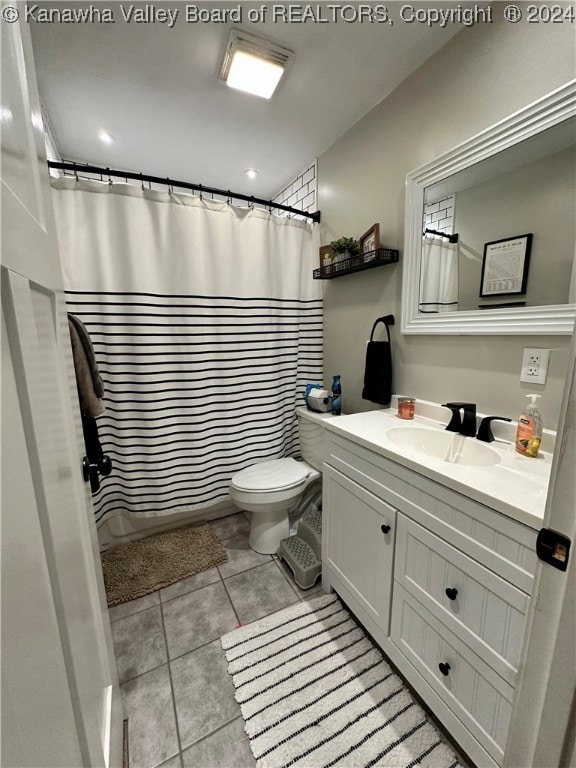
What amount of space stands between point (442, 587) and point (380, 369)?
38.5 inches

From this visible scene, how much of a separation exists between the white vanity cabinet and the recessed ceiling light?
2.16 meters

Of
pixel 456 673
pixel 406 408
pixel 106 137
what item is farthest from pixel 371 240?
pixel 456 673

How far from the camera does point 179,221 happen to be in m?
1.75

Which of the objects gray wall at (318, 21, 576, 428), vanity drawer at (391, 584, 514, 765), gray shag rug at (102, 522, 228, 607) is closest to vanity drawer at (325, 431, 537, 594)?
vanity drawer at (391, 584, 514, 765)

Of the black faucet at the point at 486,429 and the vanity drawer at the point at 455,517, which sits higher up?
the black faucet at the point at 486,429

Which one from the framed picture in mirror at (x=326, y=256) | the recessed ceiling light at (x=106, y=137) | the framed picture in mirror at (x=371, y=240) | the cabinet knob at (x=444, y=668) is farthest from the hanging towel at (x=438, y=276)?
the recessed ceiling light at (x=106, y=137)

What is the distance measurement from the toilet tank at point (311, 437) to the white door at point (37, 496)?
129cm

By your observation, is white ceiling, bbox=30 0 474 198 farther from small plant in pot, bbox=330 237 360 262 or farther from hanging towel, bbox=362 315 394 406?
hanging towel, bbox=362 315 394 406

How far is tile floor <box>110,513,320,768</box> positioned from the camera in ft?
3.24

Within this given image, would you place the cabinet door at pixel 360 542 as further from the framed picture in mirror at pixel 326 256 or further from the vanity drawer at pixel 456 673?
the framed picture in mirror at pixel 326 256

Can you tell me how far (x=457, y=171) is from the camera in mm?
1253

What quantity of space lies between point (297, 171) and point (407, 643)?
270 centimetres

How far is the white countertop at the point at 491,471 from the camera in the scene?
749 mm

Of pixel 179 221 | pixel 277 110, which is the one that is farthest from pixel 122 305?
pixel 277 110
